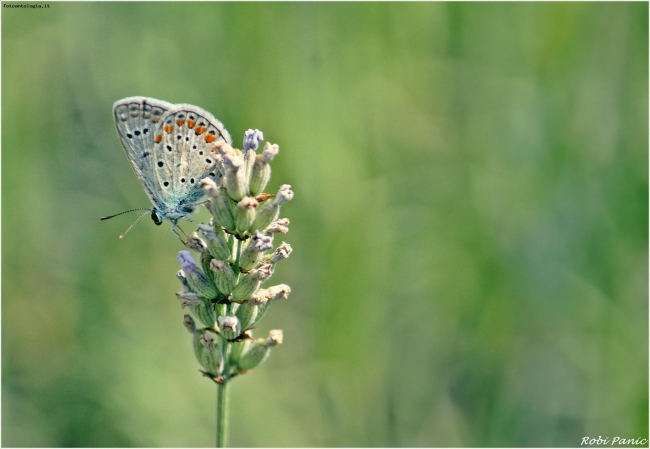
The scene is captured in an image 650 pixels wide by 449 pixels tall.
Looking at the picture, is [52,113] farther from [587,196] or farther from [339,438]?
[587,196]

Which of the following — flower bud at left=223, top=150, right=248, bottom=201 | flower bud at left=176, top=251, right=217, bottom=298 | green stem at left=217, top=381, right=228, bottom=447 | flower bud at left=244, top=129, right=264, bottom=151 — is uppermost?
flower bud at left=244, top=129, right=264, bottom=151

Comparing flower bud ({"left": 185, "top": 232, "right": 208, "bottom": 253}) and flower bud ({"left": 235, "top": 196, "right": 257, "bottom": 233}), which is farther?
flower bud ({"left": 185, "top": 232, "right": 208, "bottom": 253})

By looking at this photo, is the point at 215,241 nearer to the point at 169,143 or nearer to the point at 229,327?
the point at 229,327

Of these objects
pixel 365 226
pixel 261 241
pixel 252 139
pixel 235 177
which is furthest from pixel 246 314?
pixel 365 226

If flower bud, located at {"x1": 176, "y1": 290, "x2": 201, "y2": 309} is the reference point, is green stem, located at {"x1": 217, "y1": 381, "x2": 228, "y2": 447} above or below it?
below

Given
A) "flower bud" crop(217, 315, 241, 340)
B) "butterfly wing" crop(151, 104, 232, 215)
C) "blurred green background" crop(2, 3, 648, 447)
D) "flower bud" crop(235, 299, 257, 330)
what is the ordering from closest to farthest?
"flower bud" crop(217, 315, 241, 340)
"flower bud" crop(235, 299, 257, 330)
"butterfly wing" crop(151, 104, 232, 215)
"blurred green background" crop(2, 3, 648, 447)

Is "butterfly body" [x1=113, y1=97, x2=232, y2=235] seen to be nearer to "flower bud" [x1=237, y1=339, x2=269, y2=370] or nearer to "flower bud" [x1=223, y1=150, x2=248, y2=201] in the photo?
"flower bud" [x1=223, y1=150, x2=248, y2=201]

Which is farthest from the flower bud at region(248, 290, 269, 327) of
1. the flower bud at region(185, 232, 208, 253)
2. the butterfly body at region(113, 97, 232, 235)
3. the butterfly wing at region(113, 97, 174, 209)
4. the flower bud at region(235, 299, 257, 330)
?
the butterfly wing at region(113, 97, 174, 209)
